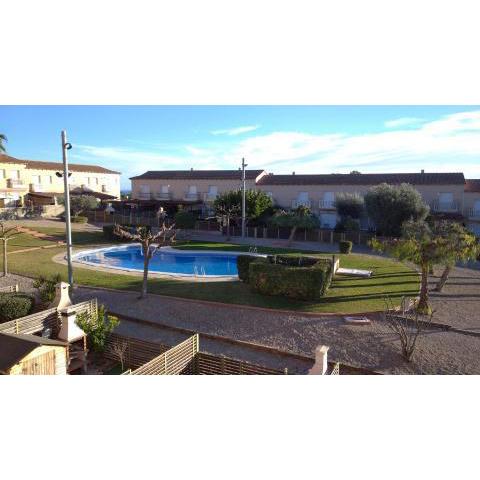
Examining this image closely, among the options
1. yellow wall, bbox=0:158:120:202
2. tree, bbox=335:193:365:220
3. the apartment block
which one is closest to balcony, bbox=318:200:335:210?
tree, bbox=335:193:365:220

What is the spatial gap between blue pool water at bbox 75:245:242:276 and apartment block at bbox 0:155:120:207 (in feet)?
57.6

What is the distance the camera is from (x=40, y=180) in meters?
39.0

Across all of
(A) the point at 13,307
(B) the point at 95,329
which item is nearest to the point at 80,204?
(A) the point at 13,307

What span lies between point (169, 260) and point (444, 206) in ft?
69.0

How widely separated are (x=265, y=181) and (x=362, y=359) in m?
28.5

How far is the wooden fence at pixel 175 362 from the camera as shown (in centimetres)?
708

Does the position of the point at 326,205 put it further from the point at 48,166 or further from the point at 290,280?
the point at 48,166

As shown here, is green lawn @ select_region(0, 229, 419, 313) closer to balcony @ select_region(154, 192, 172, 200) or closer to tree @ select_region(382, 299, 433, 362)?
tree @ select_region(382, 299, 433, 362)

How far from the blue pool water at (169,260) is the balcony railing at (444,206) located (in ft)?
55.1
